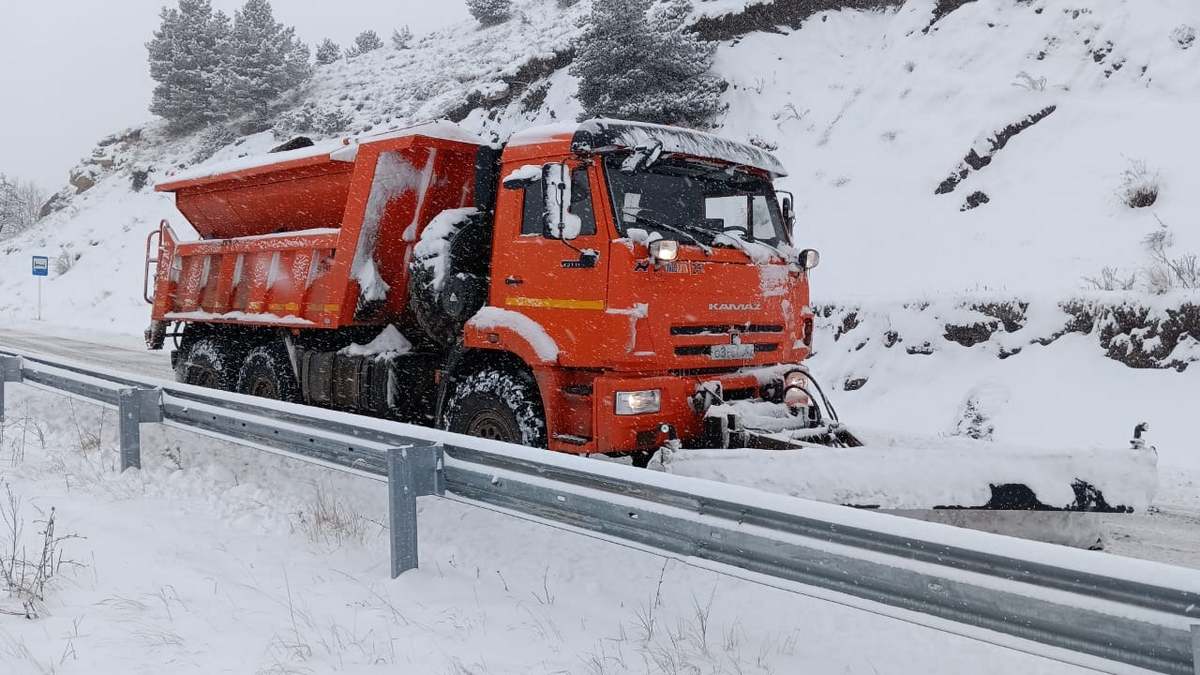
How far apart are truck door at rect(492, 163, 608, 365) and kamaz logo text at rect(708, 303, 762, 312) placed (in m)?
0.87

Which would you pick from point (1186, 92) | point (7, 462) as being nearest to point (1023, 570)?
point (7, 462)

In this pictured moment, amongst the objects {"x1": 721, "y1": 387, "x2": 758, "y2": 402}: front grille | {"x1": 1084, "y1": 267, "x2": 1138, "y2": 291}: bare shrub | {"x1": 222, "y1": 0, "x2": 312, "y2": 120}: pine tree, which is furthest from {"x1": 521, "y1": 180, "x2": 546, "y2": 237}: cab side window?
{"x1": 222, "y1": 0, "x2": 312, "y2": 120}: pine tree

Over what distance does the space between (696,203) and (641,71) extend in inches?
499

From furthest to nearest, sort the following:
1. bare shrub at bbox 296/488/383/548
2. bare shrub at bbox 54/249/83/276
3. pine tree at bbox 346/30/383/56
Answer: pine tree at bbox 346/30/383/56
bare shrub at bbox 54/249/83/276
bare shrub at bbox 296/488/383/548

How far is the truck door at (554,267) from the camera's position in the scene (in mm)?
6023

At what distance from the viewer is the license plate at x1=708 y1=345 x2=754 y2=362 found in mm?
6285

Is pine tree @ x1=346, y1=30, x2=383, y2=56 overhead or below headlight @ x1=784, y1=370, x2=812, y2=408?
overhead

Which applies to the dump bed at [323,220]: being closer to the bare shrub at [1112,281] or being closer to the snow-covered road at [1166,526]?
the snow-covered road at [1166,526]

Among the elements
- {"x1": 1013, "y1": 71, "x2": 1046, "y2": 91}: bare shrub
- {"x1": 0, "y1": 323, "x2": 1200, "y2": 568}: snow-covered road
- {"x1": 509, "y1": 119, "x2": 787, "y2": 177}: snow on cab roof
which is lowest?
{"x1": 0, "y1": 323, "x2": 1200, "y2": 568}: snow-covered road

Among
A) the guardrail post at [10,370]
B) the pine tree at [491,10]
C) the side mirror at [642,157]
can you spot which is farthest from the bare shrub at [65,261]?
the side mirror at [642,157]

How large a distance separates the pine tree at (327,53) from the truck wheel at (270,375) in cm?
4522

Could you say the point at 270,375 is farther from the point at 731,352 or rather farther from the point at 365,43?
the point at 365,43

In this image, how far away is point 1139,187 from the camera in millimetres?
11273

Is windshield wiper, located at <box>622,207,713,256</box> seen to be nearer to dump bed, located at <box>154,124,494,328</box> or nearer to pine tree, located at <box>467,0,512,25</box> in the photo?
dump bed, located at <box>154,124,494,328</box>
